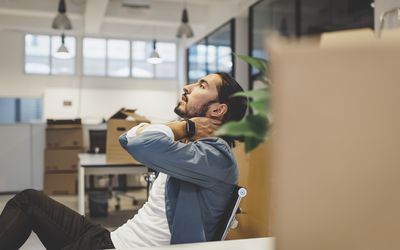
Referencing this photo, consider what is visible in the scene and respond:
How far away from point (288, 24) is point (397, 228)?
5.19 m

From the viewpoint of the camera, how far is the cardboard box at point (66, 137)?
18.9ft

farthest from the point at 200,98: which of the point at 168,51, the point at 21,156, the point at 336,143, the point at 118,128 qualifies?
the point at 168,51

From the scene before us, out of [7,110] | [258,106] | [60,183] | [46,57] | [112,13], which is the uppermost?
[112,13]

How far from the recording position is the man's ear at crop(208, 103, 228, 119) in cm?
139

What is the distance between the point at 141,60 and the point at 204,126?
9.00 meters

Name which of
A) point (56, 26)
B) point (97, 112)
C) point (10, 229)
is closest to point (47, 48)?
point (97, 112)

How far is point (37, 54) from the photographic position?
9.33 m

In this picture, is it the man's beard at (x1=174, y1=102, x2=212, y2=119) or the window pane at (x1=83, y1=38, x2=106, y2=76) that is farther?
the window pane at (x1=83, y1=38, x2=106, y2=76)

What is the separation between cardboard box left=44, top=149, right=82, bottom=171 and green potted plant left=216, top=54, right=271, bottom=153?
17.3 ft

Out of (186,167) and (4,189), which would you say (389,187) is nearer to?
(186,167)

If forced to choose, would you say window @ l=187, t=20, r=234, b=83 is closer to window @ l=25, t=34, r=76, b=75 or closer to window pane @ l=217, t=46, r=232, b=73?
window pane @ l=217, t=46, r=232, b=73

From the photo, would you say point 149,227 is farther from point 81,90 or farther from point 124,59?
point 124,59

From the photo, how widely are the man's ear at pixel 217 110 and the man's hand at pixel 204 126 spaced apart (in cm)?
2

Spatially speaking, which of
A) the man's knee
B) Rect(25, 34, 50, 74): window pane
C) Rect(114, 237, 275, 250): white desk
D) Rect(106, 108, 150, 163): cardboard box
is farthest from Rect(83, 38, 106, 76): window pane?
Rect(114, 237, 275, 250): white desk
